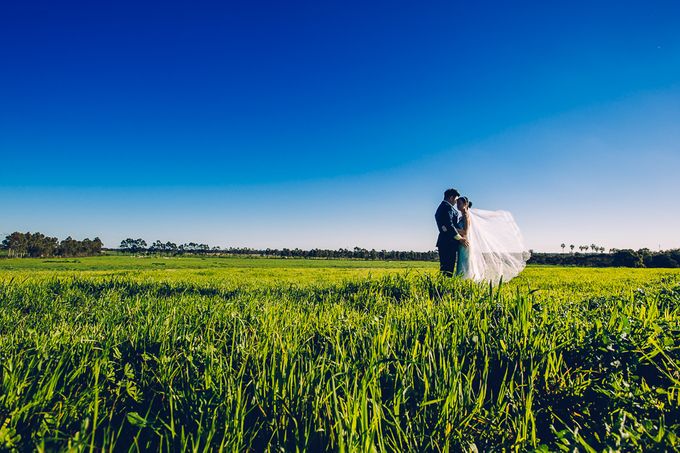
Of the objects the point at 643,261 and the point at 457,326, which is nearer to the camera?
the point at 457,326

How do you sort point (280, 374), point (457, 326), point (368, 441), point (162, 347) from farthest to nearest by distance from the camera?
1. point (457, 326)
2. point (162, 347)
3. point (280, 374)
4. point (368, 441)

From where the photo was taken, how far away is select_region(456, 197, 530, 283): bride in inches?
415

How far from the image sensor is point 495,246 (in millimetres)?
12297

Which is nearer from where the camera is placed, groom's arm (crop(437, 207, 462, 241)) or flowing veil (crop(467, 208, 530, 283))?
groom's arm (crop(437, 207, 462, 241))

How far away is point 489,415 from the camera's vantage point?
2.17 metres

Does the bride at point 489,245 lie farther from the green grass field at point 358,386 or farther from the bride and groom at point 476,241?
the green grass field at point 358,386

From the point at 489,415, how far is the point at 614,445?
2.05 ft

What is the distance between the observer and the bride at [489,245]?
1053 centimetres

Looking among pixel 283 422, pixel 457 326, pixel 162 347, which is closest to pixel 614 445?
pixel 457 326

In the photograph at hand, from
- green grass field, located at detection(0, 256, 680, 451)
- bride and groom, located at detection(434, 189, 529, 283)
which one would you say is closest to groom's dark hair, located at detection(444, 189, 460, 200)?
bride and groom, located at detection(434, 189, 529, 283)

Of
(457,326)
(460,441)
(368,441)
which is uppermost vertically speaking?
(457,326)

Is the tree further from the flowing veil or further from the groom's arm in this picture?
the groom's arm

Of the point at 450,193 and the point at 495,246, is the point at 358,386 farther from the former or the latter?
the point at 495,246

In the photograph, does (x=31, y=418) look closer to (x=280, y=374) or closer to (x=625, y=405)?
(x=280, y=374)
